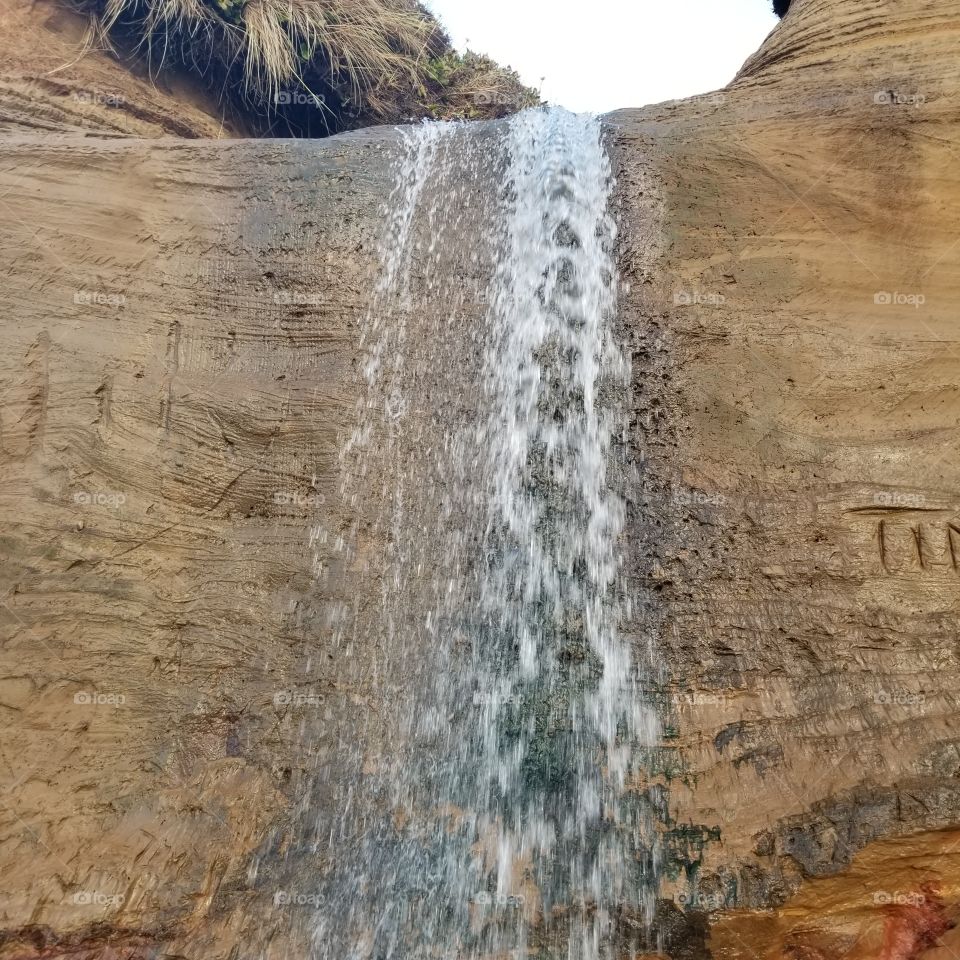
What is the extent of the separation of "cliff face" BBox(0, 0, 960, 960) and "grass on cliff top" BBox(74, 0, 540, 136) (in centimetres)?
183

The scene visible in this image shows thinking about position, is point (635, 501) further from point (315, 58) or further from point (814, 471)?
point (315, 58)

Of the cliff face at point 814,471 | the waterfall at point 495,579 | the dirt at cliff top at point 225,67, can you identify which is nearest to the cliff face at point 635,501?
the cliff face at point 814,471

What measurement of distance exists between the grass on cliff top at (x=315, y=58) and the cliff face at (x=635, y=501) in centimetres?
183

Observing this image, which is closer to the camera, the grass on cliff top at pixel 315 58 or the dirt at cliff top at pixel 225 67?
the dirt at cliff top at pixel 225 67

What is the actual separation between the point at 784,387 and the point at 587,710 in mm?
1906

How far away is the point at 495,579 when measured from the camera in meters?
3.92

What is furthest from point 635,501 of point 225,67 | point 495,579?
point 225,67

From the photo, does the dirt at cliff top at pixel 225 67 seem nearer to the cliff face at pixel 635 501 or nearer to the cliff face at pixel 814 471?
the cliff face at pixel 635 501

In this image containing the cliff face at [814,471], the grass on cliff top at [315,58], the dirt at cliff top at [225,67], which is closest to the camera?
the cliff face at [814,471]

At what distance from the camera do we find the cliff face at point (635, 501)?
3.21m

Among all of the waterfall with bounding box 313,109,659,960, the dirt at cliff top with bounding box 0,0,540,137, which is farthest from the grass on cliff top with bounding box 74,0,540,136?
the waterfall with bounding box 313,109,659,960

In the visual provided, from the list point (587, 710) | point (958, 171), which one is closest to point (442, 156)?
point (958, 171)

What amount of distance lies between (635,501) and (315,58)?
17.0 feet

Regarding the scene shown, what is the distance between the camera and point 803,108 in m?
4.61
